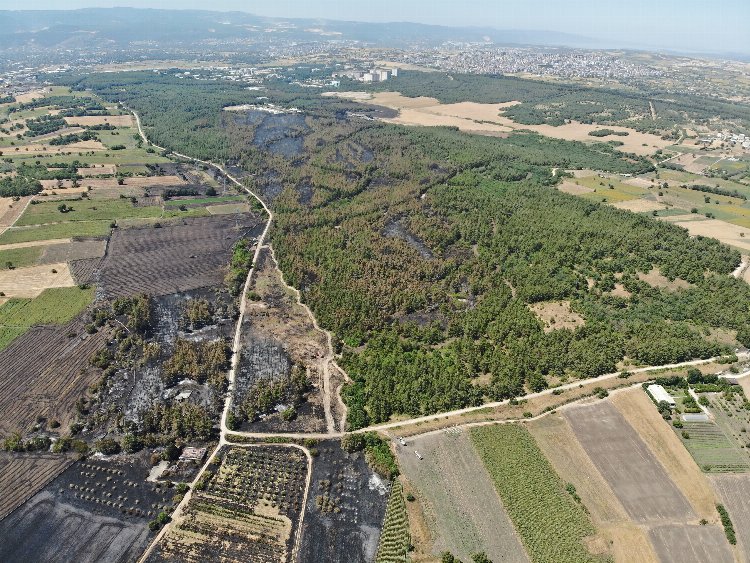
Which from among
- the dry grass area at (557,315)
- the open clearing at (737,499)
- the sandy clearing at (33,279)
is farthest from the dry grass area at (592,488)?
the sandy clearing at (33,279)

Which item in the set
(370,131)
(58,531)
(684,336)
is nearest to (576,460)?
(684,336)

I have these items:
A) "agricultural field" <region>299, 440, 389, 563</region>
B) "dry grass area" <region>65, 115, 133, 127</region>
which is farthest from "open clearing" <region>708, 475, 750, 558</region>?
"dry grass area" <region>65, 115, 133, 127</region>

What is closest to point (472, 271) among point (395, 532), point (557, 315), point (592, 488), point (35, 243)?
point (557, 315)

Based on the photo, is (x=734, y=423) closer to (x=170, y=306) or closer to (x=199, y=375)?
(x=199, y=375)

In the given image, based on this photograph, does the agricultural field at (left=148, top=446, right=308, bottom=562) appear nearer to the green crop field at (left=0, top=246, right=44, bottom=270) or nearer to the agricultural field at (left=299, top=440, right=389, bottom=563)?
the agricultural field at (left=299, top=440, right=389, bottom=563)

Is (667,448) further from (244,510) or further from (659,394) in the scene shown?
(244,510)

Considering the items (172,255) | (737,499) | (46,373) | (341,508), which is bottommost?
(172,255)

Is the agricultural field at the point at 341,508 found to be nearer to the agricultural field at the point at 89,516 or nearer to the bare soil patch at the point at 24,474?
the agricultural field at the point at 89,516
